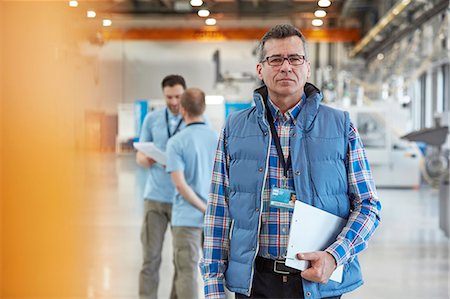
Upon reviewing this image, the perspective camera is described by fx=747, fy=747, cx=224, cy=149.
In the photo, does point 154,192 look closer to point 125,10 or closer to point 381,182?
point 125,10

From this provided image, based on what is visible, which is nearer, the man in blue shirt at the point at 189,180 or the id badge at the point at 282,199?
the id badge at the point at 282,199

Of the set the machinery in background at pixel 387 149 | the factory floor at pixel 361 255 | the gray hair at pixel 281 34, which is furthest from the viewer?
the machinery in background at pixel 387 149

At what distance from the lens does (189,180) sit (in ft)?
12.4

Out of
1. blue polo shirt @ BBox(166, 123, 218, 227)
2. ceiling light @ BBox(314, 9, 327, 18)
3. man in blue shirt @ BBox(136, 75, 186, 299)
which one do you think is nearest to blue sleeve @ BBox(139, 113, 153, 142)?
man in blue shirt @ BBox(136, 75, 186, 299)

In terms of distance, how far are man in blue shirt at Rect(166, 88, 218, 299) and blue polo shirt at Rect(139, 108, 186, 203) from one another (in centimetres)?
25

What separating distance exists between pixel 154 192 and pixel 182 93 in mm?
597

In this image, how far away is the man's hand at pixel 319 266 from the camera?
1.81 meters

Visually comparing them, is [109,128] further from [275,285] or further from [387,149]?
[387,149]

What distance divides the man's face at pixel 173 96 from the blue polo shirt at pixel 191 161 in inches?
13.4

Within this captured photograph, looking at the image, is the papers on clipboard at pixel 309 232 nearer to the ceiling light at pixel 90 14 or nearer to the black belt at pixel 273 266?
the black belt at pixel 273 266

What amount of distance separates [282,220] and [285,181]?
100 millimetres

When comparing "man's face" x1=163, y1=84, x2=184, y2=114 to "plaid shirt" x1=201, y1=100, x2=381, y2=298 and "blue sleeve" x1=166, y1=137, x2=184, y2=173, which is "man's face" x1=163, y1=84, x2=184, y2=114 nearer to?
"blue sleeve" x1=166, y1=137, x2=184, y2=173

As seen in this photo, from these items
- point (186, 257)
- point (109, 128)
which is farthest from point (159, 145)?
point (109, 128)

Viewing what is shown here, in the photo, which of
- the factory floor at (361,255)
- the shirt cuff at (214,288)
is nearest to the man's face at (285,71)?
the shirt cuff at (214,288)
